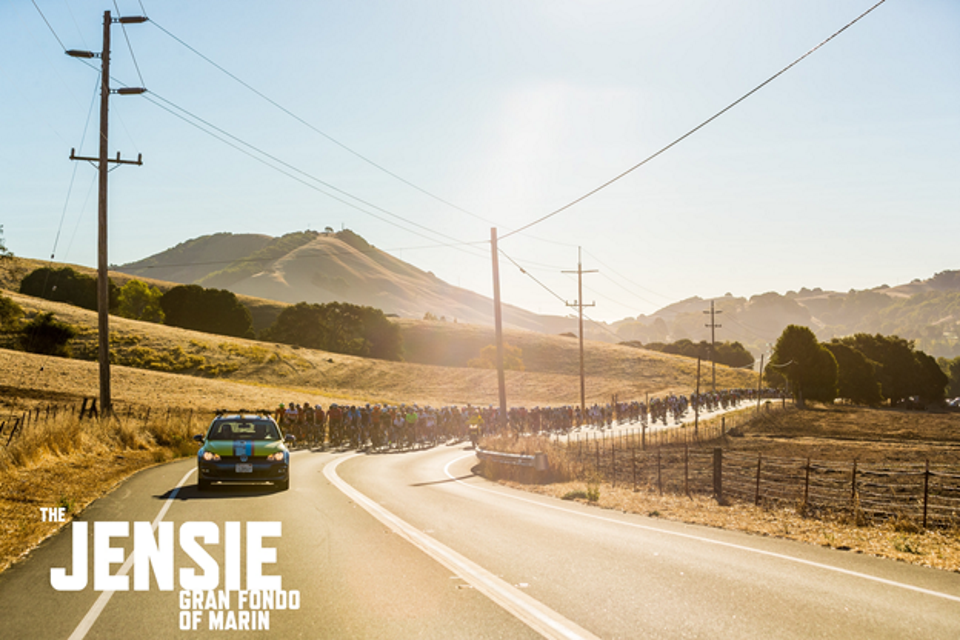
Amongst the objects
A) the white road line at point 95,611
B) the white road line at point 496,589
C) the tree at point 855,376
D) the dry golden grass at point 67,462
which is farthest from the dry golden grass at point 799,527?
the tree at point 855,376

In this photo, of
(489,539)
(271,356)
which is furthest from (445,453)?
(271,356)

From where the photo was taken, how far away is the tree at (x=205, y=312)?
326 feet

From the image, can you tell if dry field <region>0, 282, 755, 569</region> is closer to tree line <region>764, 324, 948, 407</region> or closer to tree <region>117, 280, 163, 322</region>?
tree line <region>764, 324, 948, 407</region>

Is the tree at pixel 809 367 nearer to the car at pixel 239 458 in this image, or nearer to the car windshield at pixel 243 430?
the car windshield at pixel 243 430

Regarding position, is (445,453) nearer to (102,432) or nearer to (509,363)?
(102,432)

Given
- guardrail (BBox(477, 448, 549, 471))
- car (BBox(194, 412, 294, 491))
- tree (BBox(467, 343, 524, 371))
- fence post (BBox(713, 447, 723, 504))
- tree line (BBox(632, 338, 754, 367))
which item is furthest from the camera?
tree line (BBox(632, 338, 754, 367))

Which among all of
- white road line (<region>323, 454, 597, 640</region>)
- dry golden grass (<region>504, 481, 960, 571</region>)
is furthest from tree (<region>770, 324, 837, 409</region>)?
white road line (<region>323, 454, 597, 640</region>)

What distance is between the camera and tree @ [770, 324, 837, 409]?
80438mm

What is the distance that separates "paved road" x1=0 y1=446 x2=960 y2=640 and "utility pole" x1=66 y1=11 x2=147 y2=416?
495 inches

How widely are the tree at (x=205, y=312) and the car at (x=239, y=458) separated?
8987cm

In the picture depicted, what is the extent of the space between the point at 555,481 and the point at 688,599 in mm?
12930

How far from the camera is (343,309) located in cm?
10688

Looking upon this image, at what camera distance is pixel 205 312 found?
100 metres

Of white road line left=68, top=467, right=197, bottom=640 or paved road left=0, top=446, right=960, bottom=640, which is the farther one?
paved road left=0, top=446, right=960, bottom=640
